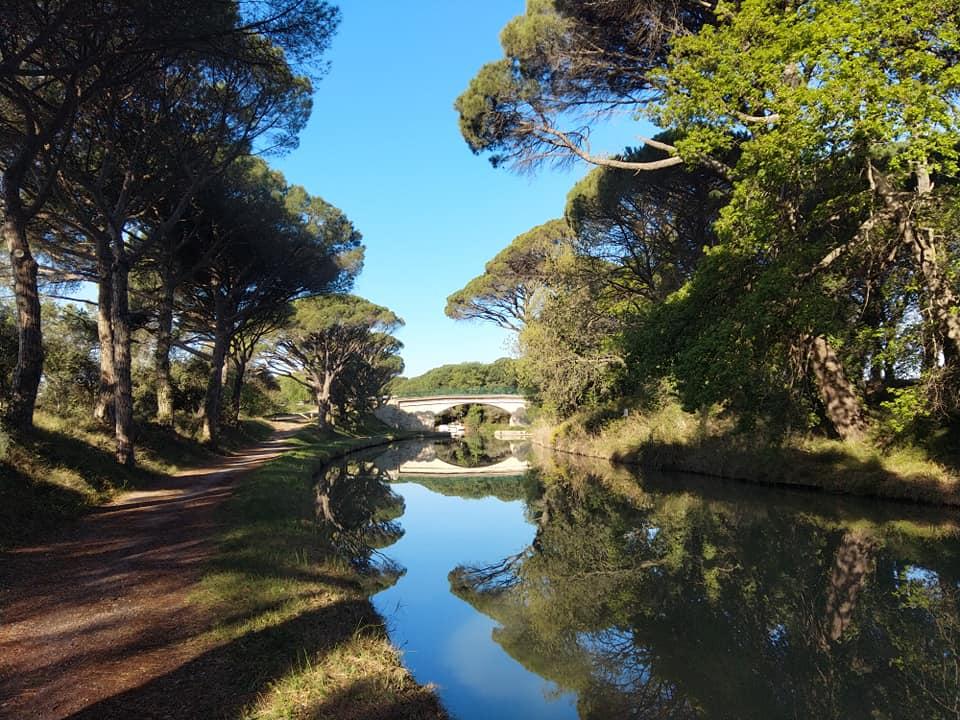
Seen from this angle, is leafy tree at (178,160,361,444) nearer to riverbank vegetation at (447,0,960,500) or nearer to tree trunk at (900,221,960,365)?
riverbank vegetation at (447,0,960,500)

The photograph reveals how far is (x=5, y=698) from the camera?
352 centimetres

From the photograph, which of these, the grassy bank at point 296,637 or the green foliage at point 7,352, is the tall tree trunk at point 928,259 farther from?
the green foliage at point 7,352

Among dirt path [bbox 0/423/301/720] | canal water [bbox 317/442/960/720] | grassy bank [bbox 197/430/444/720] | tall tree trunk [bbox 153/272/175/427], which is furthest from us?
tall tree trunk [bbox 153/272/175/427]

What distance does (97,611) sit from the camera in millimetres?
5090

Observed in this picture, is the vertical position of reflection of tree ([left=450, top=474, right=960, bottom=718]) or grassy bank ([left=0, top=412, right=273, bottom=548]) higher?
grassy bank ([left=0, top=412, right=273, bottom=548])

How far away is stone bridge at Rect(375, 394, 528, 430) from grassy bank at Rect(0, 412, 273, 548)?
144 ft

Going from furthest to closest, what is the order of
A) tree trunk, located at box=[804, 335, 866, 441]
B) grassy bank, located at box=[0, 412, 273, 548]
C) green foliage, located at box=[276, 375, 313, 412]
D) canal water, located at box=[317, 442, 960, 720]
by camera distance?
green foliage, located at box=[276, 375, 313, 412] → tree trunk, located at box=[804, 335, 866, 441] → grassy bank, located at box=[0, 412, 273, 548] → canal water, located at box=[317, 442, 960, 720]

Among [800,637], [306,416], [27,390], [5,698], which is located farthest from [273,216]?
[306,416]

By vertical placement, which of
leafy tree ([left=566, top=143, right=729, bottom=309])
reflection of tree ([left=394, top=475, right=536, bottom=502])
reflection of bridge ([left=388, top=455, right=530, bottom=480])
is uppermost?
leafy tree ([left=566, top=143, right=729, bottom=309])

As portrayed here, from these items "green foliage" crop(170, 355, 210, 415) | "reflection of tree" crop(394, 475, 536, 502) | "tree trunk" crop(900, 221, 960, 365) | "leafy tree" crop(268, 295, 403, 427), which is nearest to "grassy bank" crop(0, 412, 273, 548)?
"green foliage" crop(170, 355, 210, 415)

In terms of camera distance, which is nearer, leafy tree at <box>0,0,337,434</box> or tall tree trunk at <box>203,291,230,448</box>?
leafy tree at <box>0,0,337,434</box>

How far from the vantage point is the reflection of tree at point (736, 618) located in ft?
14.6

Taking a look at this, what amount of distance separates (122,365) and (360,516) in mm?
6571

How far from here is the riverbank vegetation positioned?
8914mm
